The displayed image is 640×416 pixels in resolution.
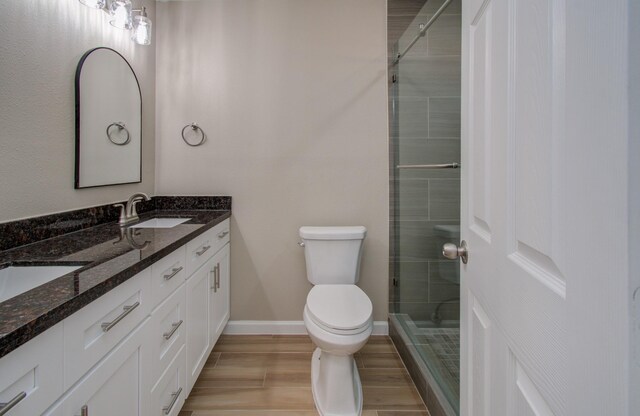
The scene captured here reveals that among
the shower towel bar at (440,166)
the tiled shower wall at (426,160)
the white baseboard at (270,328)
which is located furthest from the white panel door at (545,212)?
the white baseboard at (270,328)

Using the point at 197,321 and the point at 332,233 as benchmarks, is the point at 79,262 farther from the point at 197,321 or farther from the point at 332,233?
the point at 332,233

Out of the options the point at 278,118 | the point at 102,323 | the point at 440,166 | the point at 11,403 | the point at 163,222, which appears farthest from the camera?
the point at 278,118

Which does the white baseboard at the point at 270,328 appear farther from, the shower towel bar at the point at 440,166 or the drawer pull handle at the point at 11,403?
the drawer pull handle at the point at 11,403

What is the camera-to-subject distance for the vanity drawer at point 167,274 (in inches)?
49.4

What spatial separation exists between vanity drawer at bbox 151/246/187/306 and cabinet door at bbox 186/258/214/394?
0.44 ft

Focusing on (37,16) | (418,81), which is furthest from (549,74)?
(37,16)

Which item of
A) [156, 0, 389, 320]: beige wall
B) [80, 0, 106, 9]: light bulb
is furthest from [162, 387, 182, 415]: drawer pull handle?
[80, 0, 106, 9]: light bulb

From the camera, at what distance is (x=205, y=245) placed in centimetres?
191

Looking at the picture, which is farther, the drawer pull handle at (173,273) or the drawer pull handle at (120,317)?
the drawer pull handle at (173,273)

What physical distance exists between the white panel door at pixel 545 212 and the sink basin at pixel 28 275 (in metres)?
1.16

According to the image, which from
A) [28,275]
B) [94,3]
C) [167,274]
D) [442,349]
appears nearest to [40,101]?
[94,3]

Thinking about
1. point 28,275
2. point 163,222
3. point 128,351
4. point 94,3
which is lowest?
point 128,351

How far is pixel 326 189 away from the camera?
8.16ft

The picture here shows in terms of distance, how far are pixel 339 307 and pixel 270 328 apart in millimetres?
953
